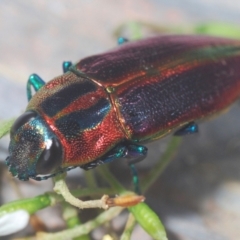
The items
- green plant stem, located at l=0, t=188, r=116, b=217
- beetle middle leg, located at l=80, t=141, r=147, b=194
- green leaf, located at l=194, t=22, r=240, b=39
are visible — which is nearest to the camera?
green plant stem, located at l=0, t=188, r=116, b=217

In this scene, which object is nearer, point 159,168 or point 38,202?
point 38,202

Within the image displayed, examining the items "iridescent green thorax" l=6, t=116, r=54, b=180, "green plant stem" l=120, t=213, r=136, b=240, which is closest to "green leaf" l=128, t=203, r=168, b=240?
"green plant stem" l=120, t=213, r=136, b=240

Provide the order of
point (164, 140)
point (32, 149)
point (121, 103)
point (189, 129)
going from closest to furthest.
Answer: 1. point (32, 149)
2. point (121, 103)
3. point (189, 129)
4. point (164, 140)

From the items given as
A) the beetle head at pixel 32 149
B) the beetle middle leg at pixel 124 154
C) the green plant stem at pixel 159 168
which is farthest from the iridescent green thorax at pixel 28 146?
the green plant stem at pixel 159 168

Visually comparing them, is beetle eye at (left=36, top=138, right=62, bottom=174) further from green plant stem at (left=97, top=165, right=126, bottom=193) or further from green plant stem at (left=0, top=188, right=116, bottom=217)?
green plant stem at (left=97, top=165, right=126, bottom=193)

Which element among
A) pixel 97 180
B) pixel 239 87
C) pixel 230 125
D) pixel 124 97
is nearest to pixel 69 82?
pixel 124 97

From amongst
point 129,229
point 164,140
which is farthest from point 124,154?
point 164,140

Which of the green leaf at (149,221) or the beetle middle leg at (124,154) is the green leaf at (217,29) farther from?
the green leaf at (149,221)

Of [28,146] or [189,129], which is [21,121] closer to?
[28,146]
